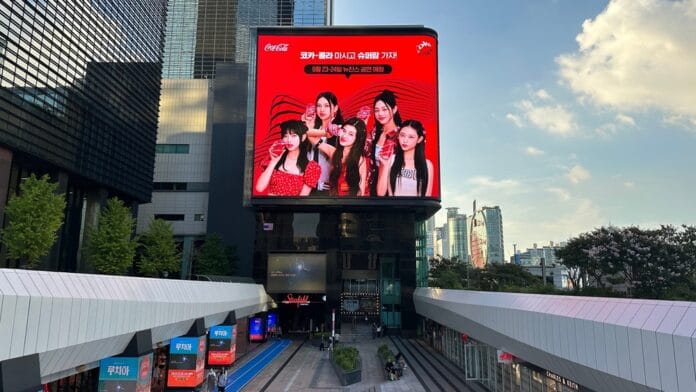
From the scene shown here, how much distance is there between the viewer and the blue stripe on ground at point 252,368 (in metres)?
26.9

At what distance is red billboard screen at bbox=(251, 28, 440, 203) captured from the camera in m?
49.2

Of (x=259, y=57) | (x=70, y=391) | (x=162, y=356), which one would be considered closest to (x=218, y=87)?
(x=259, y=57)

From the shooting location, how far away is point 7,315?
973 centimetres

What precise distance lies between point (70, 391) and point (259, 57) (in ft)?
132

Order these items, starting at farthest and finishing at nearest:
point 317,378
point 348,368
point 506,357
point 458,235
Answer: point 458,235
point 317,378
point 348,368
point 506,357

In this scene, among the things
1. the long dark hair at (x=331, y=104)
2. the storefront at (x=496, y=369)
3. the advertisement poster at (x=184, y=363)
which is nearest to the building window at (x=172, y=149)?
the long dark hair at (x=331, y=104)

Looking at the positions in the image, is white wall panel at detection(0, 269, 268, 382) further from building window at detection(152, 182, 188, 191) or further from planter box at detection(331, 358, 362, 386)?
building window at detection(152, 182, 188, 191)

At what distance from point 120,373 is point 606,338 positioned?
632 inches

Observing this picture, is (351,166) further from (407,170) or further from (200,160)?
(200,160)

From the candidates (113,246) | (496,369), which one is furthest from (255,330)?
(496,369)

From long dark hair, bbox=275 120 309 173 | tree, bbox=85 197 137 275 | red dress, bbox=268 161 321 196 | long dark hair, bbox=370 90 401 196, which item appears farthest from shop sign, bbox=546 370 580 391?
tree, bbox=85 197 137 275

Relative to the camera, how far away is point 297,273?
5606 cm

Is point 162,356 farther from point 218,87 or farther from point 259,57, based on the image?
point 218,87

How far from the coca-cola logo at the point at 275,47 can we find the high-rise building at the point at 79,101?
16063mm
